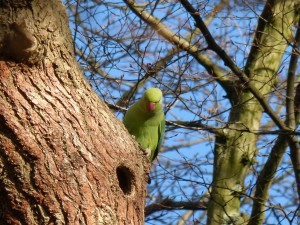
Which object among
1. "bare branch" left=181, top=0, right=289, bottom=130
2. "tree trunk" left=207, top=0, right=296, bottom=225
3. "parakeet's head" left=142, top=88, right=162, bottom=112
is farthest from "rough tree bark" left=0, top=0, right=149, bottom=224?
"tree trunk" left=207, top=0, right=296, bottom=225

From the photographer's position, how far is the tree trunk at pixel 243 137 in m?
6.04

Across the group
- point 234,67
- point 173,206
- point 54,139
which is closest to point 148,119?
point 234,67

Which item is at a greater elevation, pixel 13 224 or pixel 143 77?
pixel 143 77

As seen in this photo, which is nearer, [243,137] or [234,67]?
[234,67]

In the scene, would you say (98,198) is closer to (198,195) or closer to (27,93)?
(27,93)

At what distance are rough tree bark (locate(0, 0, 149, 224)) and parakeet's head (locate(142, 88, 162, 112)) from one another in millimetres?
2048

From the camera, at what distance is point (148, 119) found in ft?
18.6

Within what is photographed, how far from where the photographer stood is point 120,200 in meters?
3.16

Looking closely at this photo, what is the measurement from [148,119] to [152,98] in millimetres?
338

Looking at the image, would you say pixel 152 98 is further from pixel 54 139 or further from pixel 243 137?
pixel 54 139

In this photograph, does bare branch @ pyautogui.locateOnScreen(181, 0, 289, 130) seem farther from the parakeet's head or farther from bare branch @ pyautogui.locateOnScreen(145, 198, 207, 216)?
bare branch @ pyautogui.locateOnScreen(145, 198, 207, 216)

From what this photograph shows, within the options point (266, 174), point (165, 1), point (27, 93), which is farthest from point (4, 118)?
point (266, 174)

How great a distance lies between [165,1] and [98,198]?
3021 millimetres

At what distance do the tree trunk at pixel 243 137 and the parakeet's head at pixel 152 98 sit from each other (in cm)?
98
